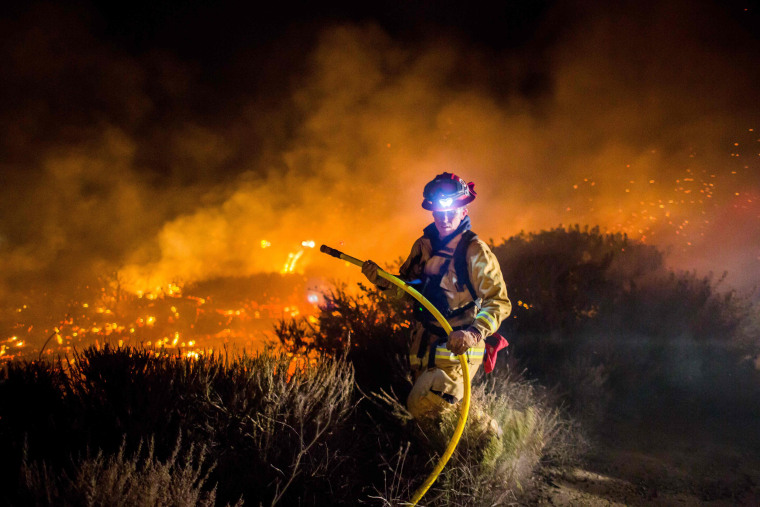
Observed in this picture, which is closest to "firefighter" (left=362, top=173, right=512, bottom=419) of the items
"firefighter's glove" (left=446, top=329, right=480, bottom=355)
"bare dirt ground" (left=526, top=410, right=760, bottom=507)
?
"firefighter's glove" (left=446, top=329, right=480, bottom=355)

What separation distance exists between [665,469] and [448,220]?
3.33 m

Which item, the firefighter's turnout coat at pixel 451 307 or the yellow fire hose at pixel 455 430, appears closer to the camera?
the yellow fire hose at pixel 455 430

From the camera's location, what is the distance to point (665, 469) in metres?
4.17

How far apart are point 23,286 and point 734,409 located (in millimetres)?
21614

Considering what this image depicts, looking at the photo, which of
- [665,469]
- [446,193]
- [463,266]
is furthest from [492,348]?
[665,469]

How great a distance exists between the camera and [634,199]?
1360 centimetres

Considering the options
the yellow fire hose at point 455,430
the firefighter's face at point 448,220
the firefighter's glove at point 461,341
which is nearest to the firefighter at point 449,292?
the firefighter's face at point 448,220

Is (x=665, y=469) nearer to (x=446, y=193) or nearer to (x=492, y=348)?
(x=492, y=348)

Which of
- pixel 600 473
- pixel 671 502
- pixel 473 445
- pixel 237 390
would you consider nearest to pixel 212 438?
pixel 237 390

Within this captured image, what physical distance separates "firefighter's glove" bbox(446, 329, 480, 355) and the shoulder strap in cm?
46

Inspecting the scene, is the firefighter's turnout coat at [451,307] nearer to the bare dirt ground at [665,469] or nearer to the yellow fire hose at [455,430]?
the yellow fire hose at [455,430]

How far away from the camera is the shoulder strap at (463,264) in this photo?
11.1 ft

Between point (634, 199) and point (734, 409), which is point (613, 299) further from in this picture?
point (634, 199)

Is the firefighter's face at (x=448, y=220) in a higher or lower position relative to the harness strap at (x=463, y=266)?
higher
